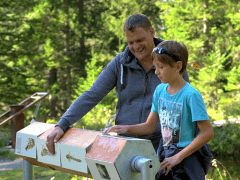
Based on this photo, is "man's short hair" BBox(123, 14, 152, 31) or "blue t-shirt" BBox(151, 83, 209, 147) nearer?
"blue t-shirt" BBox(151, 83, 209, 147)

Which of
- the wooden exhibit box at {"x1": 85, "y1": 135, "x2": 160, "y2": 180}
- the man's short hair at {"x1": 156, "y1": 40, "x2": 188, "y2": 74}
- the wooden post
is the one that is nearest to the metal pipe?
the wooden exhibit box at {"x1": 85, "y1": 135, "x2": 160, "y2": 180}

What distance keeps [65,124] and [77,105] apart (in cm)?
25

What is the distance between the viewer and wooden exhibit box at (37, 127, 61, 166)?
1778 mm

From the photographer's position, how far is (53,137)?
6.00 feet

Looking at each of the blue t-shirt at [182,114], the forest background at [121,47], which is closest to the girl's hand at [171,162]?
the blue t-shirt at [182,114]

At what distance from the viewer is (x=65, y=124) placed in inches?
78.3

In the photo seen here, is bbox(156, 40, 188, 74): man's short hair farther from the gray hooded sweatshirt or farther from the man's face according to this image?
the gray hooded sweatshirt

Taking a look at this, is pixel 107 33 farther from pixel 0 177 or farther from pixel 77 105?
pixel 77 105

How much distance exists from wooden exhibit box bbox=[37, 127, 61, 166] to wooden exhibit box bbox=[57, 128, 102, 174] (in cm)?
4

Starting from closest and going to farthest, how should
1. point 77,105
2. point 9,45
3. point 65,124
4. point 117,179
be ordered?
point 117,179
point 65,124
point 77,105
point 9,45

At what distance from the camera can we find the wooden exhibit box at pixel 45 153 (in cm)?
178

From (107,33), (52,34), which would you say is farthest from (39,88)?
(107,33)

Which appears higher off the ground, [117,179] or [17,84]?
[117,179]

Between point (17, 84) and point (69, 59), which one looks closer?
point (17, 84)
